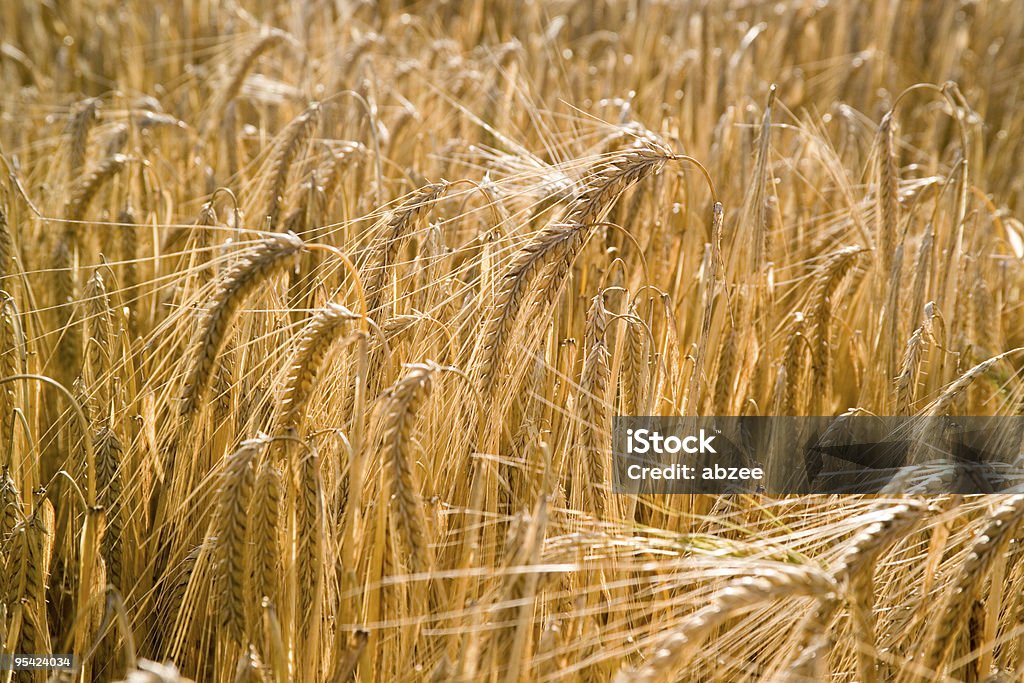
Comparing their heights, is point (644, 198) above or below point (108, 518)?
above

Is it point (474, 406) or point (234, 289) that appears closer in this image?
point (234, 289)

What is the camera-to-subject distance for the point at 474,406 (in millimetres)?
1222

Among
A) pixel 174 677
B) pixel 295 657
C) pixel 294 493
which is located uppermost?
pixel 294 493

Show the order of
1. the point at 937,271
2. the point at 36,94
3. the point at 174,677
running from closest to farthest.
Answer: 1. the point at 174,677
2. the point at 937,271
3. the point at 36,94

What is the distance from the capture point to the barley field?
1025 mm

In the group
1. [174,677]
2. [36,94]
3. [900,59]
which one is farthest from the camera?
[900,59]

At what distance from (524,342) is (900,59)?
10.8 ft

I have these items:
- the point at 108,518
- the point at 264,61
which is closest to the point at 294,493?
the point at 108,518

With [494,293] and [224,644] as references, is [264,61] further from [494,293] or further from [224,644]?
[224,644]

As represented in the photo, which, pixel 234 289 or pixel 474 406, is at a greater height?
pixel 234 289

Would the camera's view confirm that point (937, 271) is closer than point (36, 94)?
Yes

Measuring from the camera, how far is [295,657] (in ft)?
3.76

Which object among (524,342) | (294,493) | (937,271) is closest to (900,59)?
(937,271)

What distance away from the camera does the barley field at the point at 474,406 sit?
3.36 ft
